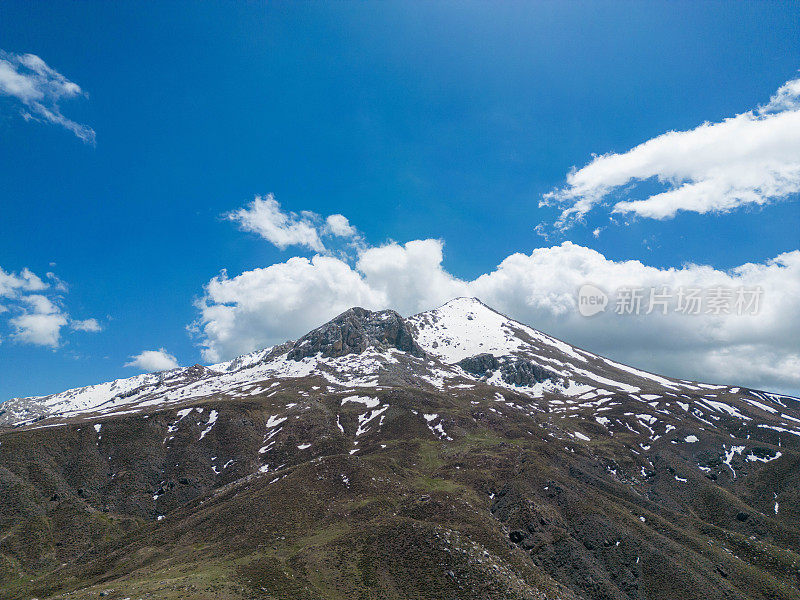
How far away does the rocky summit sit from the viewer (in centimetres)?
6131

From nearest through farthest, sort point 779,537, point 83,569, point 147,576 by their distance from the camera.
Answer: point 147,576 → point 83,569 → point 779,537

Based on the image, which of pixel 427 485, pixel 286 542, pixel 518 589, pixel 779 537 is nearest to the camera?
pixel 518 589

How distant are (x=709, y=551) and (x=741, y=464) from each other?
72.8 m

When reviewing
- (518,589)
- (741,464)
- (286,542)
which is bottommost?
(741,464)

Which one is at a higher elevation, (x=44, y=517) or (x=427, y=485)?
(x=44, y=517)

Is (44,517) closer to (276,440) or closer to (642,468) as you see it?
(276,440)

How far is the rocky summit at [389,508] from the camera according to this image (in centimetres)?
6131

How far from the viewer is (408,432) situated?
133125 millimetres

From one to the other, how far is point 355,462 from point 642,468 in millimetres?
99630

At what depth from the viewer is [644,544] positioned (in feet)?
248

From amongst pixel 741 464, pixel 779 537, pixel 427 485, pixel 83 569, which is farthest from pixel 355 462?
pixel 741 464

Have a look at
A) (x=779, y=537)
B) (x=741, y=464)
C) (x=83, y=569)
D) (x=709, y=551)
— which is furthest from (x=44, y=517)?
(x=741, y=464)

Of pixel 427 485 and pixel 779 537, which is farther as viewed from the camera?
pixel 427 485

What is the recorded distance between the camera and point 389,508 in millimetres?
77625
